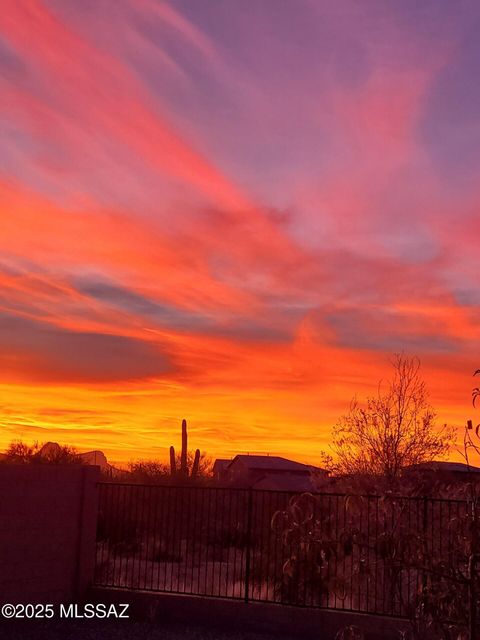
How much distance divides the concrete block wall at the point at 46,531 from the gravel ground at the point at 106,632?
70cm

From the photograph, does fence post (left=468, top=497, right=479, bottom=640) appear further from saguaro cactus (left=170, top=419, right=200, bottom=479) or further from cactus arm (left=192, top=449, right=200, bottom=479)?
cactus arm (left=192, top=449, right=200, bottom=479)

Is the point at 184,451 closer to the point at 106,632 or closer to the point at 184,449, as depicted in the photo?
the point at 184,449

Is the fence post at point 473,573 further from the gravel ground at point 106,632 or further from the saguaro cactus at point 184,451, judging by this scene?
the saguaro cactus at point 184,451

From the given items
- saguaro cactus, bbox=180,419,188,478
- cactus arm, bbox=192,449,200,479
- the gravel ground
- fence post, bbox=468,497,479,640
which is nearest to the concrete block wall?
the gravel ground

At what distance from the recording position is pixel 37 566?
1486 cm

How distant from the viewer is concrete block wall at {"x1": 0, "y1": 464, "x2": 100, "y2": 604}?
1433 cm

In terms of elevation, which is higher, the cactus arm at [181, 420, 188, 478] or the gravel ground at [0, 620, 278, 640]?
the cactus arm at [181, 420, 188, 478]

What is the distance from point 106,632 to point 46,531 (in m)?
2.45

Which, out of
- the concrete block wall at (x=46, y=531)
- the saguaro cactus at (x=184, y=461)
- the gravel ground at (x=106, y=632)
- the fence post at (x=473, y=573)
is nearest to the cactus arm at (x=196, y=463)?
the saguaro cactus at (x=184, y=461)

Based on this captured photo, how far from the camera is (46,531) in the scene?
50.0 ft

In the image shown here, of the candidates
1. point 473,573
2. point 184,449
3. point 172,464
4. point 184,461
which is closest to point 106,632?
point 473,573

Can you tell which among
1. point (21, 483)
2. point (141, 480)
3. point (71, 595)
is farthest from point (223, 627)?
point (141, 480)

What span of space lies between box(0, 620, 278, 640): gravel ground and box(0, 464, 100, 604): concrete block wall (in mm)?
696

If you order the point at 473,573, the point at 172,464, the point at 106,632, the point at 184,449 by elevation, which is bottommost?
the point at 106,632
